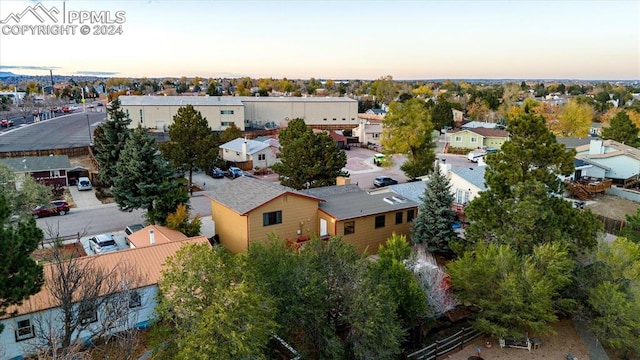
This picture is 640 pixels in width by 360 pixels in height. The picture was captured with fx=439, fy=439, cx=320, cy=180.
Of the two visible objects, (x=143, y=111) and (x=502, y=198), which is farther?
(x=143, y=111)

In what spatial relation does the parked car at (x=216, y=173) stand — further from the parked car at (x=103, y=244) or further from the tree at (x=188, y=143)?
the parked car at (x=103, y=244)

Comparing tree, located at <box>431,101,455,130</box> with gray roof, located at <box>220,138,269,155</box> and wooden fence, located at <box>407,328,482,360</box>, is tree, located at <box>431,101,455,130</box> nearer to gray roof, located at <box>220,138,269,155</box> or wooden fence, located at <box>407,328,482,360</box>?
gray roof, located at <box>220,138,269,155</box>

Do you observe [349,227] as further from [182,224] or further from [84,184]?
[84,184]

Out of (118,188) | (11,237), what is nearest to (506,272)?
(11,237)

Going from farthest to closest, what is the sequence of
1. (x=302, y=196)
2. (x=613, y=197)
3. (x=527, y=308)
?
(x=613, y=197) → (x=302, y=196) → (x=527, y=308)

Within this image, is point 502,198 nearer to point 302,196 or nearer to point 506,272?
point 506,272

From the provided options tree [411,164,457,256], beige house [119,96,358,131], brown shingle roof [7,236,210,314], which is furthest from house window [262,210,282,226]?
beige house [119,96,358,131]

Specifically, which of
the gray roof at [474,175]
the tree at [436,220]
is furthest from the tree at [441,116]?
the tree at [436,220]
